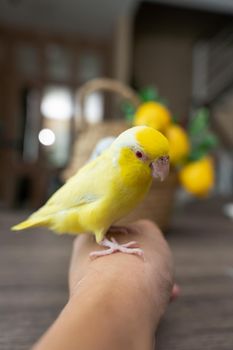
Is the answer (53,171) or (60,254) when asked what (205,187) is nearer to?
(60,254)

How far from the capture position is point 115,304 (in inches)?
9.2

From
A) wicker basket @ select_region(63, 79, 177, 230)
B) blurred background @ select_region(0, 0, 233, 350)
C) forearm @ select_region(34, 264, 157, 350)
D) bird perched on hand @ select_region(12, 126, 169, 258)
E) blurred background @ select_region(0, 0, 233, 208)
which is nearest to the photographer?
forearm @ select_region(34, 264, 157, 350)

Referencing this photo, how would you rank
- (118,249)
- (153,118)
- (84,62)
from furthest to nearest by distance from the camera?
(84,62)
(153,118)
(118,249)

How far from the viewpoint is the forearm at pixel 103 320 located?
20 cm

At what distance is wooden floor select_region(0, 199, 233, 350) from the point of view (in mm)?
342

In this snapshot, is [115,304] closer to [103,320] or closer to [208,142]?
[103,320]

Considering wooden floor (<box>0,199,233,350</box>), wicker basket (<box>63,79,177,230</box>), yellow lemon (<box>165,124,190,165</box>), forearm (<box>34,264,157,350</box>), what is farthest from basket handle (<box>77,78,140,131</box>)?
forearm (<box>34,264,157,350</box>)

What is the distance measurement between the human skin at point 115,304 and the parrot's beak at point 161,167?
0.24 ft

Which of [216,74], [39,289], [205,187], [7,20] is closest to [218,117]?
[216,74]

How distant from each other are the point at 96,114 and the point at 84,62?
553 millimetres

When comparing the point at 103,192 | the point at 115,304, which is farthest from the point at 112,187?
the point at 115,304

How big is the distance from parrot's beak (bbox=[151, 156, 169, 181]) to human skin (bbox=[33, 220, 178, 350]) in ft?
0.24

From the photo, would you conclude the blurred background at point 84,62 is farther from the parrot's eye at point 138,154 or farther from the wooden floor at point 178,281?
the parrot's eye at point 138,154

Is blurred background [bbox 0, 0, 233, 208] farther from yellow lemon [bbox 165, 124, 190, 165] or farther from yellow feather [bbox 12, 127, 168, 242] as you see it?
yellow feather [bbox 12, 127, 168, 242]
